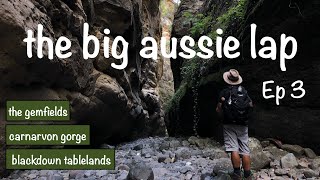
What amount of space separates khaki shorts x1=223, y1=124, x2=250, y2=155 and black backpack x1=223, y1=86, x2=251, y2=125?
0.13 m

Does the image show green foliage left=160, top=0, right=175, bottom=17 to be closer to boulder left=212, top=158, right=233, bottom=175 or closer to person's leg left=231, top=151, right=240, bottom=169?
boulder left=212, top=158, right=233, bottom=175

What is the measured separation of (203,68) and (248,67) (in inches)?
96.3

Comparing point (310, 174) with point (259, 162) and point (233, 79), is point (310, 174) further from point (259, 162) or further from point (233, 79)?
point (233, 79)

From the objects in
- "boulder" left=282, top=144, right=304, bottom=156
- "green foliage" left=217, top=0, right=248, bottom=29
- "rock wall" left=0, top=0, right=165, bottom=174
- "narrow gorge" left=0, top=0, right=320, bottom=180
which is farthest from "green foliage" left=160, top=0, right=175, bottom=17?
"boulder" left=282, top=144, right=304, bottom=156

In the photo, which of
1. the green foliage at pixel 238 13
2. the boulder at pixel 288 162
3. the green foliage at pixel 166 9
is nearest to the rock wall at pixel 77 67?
the green foliage at pixel 238 13

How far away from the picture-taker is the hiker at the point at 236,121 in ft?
16.6

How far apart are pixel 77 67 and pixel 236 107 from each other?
4.53 meters

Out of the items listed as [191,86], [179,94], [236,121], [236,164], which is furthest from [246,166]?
[179,94]

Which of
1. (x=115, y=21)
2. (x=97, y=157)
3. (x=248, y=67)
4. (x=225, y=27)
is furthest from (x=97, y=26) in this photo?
(x=97, y=157)

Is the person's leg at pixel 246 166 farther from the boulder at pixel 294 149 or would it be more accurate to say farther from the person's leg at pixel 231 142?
the boulder at pixel 294 149

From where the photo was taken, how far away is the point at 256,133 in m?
7.82

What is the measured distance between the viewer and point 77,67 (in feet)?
26.5

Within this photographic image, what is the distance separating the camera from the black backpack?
507cm

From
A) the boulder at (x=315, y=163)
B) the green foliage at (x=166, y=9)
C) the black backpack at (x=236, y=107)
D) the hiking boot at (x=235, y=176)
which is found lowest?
the hiking boot at (x=235, y=176)
